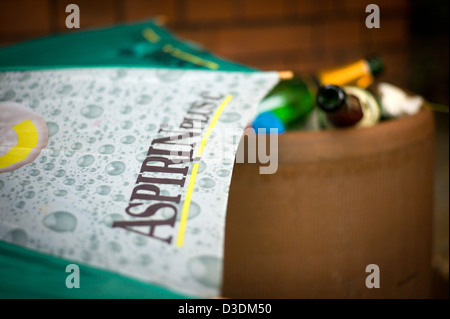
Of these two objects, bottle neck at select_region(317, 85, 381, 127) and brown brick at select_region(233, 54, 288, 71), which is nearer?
bottle neck at select_region(317, 85, 381, 127)

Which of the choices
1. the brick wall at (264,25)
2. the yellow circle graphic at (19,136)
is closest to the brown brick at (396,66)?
the brick wall at (264,25)

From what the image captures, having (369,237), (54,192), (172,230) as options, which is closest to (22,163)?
(54,192)

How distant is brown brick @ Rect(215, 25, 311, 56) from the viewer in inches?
61.1

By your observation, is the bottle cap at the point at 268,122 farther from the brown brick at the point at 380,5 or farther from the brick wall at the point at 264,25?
the brown brick at the point at 380,5

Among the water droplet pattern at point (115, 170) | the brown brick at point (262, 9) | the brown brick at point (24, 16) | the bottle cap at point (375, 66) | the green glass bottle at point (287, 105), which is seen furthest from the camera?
the brown brick at point (262, 9)

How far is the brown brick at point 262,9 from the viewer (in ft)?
5.02

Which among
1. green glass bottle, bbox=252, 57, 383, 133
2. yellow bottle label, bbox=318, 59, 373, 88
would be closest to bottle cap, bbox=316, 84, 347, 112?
green glass bottle, bbox=252, 57, 383, 133

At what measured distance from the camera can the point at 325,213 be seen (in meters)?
0.61

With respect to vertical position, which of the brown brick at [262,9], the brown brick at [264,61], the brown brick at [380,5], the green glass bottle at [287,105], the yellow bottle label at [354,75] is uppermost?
the brown brick at [380,5]

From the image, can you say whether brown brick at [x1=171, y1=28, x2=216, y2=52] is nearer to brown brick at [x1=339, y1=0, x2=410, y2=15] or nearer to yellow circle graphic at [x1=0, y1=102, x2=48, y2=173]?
brown brick at [x1=339, y1=0, x2=410, y2=15]

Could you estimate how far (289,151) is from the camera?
588mm

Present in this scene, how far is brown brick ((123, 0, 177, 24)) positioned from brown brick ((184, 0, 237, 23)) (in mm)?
54

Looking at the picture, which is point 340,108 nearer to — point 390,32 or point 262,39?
point 262,39

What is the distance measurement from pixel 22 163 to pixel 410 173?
1.80 ft
